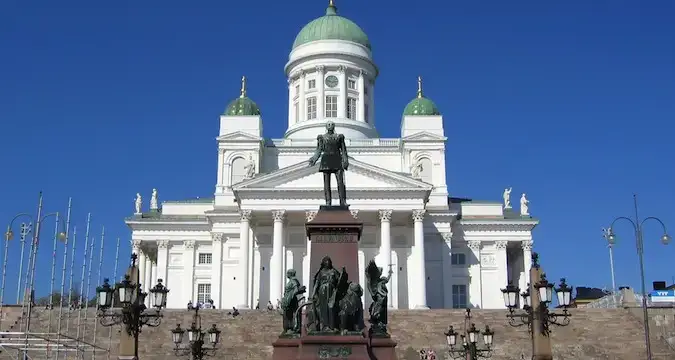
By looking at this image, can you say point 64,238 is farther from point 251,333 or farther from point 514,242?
point 514,242

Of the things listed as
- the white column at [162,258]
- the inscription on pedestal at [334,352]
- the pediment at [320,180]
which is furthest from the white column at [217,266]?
the inscription on pedestal at [334,352]

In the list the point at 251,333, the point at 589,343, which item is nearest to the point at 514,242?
the point at 589,343

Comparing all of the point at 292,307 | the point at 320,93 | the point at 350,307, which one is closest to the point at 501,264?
the point at 320,93

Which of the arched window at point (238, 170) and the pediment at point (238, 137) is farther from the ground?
the pediment at point (238, 137)

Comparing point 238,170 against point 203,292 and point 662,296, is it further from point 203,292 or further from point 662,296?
point 662,296

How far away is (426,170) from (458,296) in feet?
35.7

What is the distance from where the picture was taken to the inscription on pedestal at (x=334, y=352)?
19.9m

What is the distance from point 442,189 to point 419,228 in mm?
7762

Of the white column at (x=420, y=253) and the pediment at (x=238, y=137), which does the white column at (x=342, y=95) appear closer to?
the pediment at (x=238, y=137)

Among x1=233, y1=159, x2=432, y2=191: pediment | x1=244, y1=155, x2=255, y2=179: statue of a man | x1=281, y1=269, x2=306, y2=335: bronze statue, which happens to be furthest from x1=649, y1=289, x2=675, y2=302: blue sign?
x1=281, y1=269, x2=306, y2=335: bronze statue

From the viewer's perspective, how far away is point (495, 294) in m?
70.1

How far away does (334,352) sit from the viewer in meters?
19.9

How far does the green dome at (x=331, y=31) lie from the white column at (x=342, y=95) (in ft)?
11.6

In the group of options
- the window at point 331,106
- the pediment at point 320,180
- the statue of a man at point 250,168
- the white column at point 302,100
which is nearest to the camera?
the pediment at point 320,180
